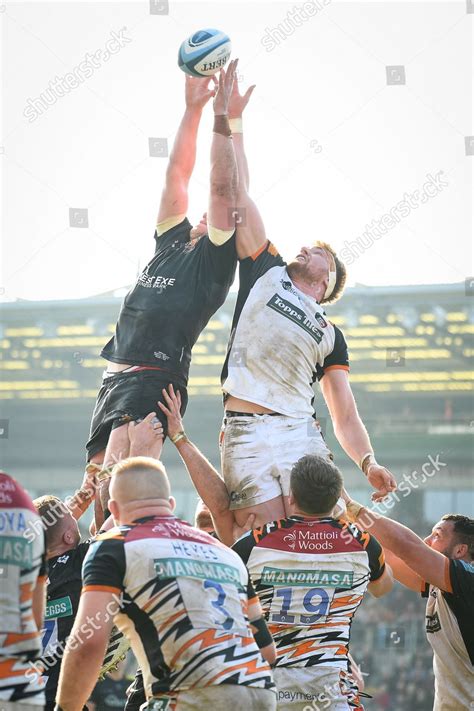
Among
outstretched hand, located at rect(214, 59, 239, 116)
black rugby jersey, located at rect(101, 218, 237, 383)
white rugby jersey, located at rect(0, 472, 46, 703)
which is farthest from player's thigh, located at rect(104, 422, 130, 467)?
white rugby jersey, located at rect(0, 472, 46, 703)

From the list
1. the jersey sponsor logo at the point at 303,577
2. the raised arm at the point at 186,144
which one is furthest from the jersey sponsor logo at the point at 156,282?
the jersey sponsor logo at the point at 303,577

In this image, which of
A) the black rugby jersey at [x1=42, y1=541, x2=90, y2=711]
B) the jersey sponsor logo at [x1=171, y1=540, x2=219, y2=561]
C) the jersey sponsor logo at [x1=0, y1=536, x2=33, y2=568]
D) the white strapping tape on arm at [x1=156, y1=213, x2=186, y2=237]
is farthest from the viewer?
the white strapping tape on arm at [x1=156, y1=213, x2=186, y2=237]

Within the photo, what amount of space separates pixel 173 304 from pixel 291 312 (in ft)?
2.52

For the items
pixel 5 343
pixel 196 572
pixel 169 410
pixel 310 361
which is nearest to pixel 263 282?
pixel 310 361

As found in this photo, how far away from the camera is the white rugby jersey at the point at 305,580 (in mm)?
5246

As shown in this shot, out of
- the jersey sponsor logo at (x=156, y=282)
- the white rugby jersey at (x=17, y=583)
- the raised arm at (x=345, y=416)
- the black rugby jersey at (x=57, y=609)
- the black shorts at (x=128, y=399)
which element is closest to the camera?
the white rugby jersey at (x=17, y=583)

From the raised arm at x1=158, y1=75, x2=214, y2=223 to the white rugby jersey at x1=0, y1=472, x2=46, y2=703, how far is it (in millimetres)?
3232

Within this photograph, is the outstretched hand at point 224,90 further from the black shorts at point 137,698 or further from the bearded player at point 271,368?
the black shorts at point 137,698

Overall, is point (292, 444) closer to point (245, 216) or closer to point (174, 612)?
point (245, 216)

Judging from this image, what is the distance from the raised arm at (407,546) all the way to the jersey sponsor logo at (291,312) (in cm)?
116

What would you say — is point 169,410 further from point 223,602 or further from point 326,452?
point 223,602

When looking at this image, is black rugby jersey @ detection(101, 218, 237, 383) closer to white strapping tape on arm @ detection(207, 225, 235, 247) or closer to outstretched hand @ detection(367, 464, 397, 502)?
white strapping tape on arm @ detection(207, 225, 235, 247)

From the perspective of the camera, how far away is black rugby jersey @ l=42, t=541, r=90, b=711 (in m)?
5.69

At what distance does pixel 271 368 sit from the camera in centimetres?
632
